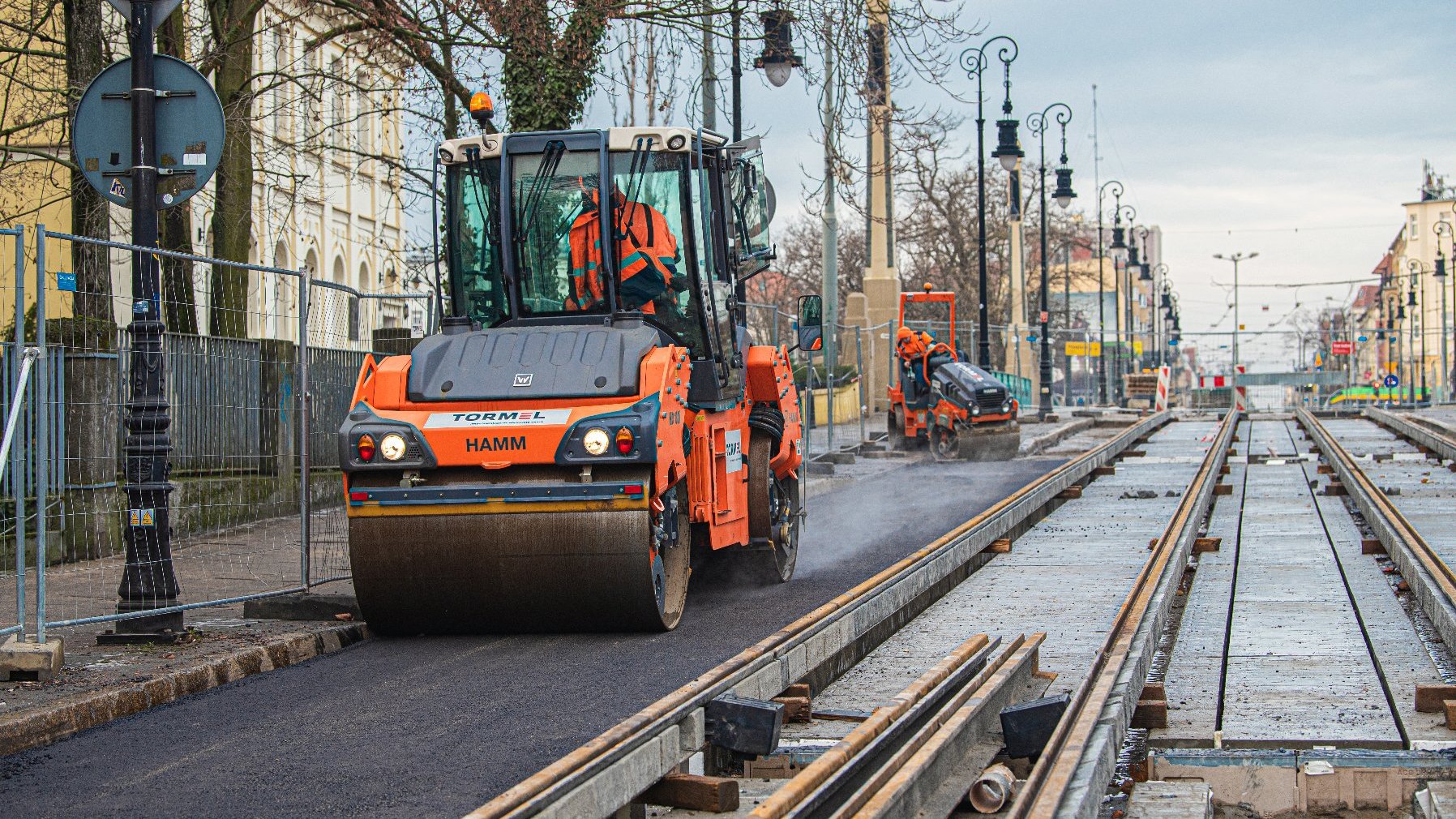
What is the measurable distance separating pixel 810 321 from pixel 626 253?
1.88 m

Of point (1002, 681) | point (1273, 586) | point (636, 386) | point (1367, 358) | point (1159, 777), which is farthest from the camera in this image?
point (1367, 358)

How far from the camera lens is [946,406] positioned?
27.4m

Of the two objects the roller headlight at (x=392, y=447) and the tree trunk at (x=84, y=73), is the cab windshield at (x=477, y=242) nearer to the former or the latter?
the roller headlight at (x=392, y=447)

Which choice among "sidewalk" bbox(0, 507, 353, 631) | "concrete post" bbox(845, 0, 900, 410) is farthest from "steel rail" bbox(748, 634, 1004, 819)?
"concrete post" bbox(845, 0, 900, 410)

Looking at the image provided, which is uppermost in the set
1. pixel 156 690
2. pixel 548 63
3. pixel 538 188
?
pixel 548 63

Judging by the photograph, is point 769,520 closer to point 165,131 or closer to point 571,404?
point 571,404

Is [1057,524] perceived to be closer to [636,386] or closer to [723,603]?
[723,603]

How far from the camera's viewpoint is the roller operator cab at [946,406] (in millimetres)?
27062

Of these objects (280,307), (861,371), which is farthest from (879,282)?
(280,307)

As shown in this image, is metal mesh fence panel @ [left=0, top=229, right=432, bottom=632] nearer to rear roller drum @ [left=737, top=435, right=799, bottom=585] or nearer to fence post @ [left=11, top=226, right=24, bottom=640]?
fence post @ [left=11, top=226, right=24, bottom=640]

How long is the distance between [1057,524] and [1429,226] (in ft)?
390

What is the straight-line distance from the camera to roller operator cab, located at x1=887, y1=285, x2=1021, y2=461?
2706 cm

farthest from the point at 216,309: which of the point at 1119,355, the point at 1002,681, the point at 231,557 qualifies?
the point at 1119,355

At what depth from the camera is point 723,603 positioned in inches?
431
